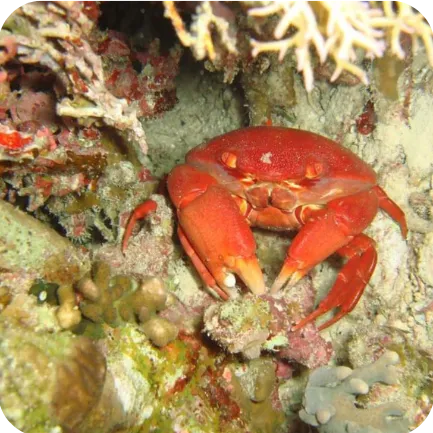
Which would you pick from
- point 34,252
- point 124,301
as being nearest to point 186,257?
point 124,301

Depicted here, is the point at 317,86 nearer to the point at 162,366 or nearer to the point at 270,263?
→ the point at 270,263

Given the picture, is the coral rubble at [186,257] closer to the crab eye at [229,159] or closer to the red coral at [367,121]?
the red coral at [367,121]

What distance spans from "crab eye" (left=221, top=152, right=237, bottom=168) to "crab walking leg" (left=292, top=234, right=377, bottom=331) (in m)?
0.98

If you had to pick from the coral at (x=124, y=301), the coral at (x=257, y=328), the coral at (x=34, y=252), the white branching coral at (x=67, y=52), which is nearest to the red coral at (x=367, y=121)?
the coral at (x=257, y=328)

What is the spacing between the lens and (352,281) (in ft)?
9.45

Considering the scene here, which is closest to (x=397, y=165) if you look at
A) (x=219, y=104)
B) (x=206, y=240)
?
(x=206, y=240)

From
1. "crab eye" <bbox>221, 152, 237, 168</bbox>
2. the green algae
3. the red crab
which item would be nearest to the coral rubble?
the green algae

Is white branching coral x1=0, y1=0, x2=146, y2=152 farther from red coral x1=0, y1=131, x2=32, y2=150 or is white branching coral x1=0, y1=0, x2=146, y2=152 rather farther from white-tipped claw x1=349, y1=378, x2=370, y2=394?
white-tipped claw x1=349, y1=378, x2=370, y2=394

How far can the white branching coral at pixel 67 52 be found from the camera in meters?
2.17

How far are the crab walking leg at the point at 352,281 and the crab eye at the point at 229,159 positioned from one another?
98cm

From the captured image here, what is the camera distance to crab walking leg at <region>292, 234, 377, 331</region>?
9.23 ft

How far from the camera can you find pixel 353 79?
311 cm

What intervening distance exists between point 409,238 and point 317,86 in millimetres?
1346

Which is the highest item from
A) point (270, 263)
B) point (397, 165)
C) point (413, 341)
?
point (397, 165)
